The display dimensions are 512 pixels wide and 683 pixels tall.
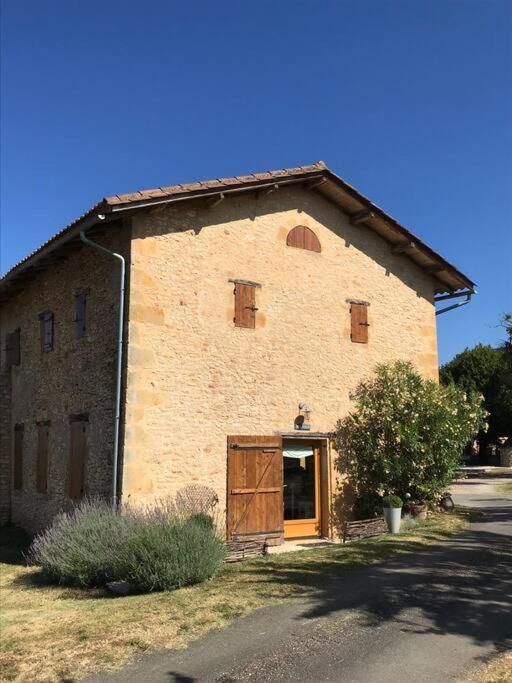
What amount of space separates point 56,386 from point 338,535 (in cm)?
661

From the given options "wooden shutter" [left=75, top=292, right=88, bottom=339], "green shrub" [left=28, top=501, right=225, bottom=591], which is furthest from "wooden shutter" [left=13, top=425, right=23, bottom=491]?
"green shrub" [left=28, top=501, right=225, bottom=591]

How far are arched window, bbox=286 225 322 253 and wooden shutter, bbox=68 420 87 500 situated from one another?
5450 mm

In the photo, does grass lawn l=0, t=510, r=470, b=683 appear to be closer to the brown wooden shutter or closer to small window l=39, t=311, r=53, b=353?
the brown wooden shutter

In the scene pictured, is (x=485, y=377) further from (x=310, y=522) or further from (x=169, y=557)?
(x=169, y=557)

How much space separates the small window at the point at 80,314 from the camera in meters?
12.1

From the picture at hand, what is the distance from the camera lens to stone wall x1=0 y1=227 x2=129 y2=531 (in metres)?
11.1

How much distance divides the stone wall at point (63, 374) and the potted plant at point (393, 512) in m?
5.21

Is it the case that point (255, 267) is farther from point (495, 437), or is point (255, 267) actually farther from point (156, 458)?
point (495, 437)

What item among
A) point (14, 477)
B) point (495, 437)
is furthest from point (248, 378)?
point (495, 437)

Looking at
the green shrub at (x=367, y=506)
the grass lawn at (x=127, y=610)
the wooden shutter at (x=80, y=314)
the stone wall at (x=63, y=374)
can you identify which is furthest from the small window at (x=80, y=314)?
the green shrub at (x=367, y=506)

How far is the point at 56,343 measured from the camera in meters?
13.4

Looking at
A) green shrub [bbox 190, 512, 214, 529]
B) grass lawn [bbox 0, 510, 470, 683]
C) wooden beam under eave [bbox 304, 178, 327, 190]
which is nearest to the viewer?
grass lawn [bbox 0, 510, 470, 683]

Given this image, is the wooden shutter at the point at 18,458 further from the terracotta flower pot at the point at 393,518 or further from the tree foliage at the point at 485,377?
the tree foliage at the point at 485,377

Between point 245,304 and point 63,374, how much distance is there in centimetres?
412
